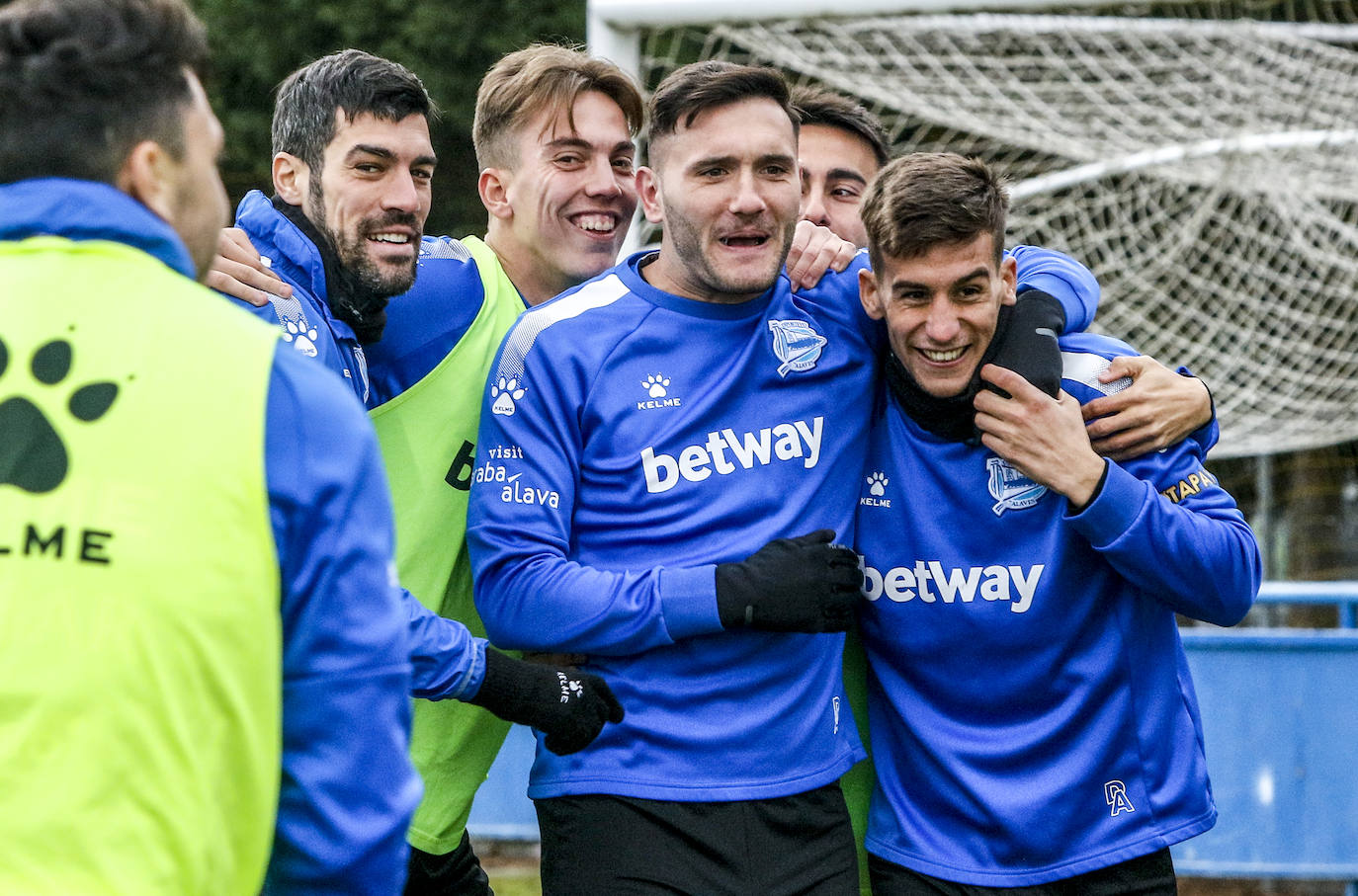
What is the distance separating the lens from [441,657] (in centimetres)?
249

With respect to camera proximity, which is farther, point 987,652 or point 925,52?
point 925,52

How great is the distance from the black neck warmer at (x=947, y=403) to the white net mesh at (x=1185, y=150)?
157 inches

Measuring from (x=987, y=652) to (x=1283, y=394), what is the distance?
665 cm

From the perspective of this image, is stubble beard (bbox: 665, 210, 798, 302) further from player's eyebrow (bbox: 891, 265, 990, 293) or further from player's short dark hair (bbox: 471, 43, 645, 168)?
player's short dark hair (bbox: 471, 43, 645, 168)

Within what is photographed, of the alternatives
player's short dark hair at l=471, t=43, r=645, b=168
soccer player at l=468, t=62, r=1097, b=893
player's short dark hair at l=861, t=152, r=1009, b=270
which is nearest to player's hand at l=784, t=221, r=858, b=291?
soccer player at l=468, t=62, r=1097, b=893

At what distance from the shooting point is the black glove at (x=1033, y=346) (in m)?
2.70

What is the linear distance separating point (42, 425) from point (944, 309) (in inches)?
67.3

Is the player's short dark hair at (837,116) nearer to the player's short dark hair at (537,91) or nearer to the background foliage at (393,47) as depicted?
the player's short dark hair at (537,91)

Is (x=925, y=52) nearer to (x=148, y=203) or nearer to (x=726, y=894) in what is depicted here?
(x=726, y=894)

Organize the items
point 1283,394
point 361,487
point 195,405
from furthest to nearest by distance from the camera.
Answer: point 1283,394 → point 361,487 → point 195,405

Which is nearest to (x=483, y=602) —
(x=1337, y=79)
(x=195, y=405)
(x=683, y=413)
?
(x=683, y=413)

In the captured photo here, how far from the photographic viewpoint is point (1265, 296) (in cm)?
922

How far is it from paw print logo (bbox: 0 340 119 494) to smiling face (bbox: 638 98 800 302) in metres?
1.50

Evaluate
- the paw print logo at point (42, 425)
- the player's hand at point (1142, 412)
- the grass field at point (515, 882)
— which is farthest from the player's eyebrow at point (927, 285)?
the grass field at point (515, 882)
